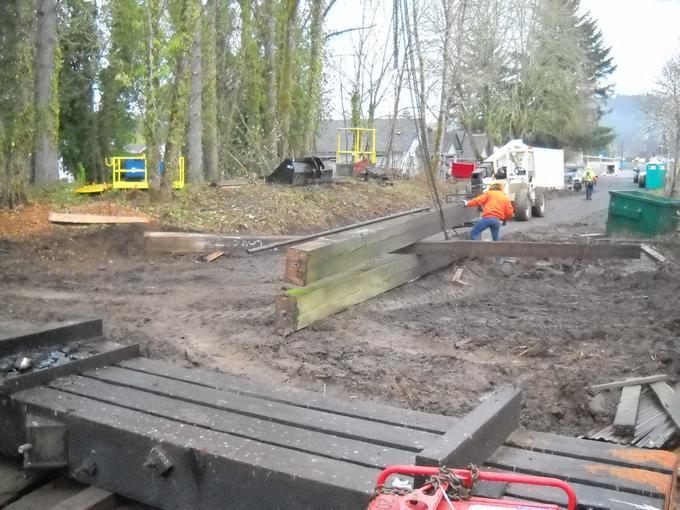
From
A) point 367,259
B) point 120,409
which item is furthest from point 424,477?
point 367,259

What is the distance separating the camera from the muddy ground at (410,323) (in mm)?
6035

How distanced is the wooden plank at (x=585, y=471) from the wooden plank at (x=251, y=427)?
1.56ft

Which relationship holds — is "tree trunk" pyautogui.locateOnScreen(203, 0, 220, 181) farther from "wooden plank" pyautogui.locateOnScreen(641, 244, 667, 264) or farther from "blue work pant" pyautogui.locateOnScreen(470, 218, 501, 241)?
"wooden plank" pyautogui.locateOnScreen(641, 244, 667, 264)

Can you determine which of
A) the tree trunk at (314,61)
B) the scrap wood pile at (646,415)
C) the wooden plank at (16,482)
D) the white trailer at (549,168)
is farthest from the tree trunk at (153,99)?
the white trailer at (549,168)

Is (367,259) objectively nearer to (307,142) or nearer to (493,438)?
(493,438)

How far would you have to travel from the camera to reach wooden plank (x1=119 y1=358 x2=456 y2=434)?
398cm

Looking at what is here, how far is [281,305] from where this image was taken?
753 cm

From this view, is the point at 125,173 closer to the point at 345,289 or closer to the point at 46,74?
the point at 46,74

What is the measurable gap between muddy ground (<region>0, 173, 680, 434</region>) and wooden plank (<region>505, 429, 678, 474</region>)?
134 cm

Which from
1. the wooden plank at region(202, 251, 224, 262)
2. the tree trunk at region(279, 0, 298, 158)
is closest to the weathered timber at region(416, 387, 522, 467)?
the wooden plank at region(202, 251, 224, 262)

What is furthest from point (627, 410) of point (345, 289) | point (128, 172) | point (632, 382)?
point (128, 172)

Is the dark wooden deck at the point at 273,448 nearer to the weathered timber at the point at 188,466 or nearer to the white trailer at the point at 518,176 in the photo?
the weathered timber at the point at 188,466

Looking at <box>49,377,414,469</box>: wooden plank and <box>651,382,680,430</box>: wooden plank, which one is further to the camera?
<box>651,382,680,430</box>: wooden plank

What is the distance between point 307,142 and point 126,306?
1820 centimetres
